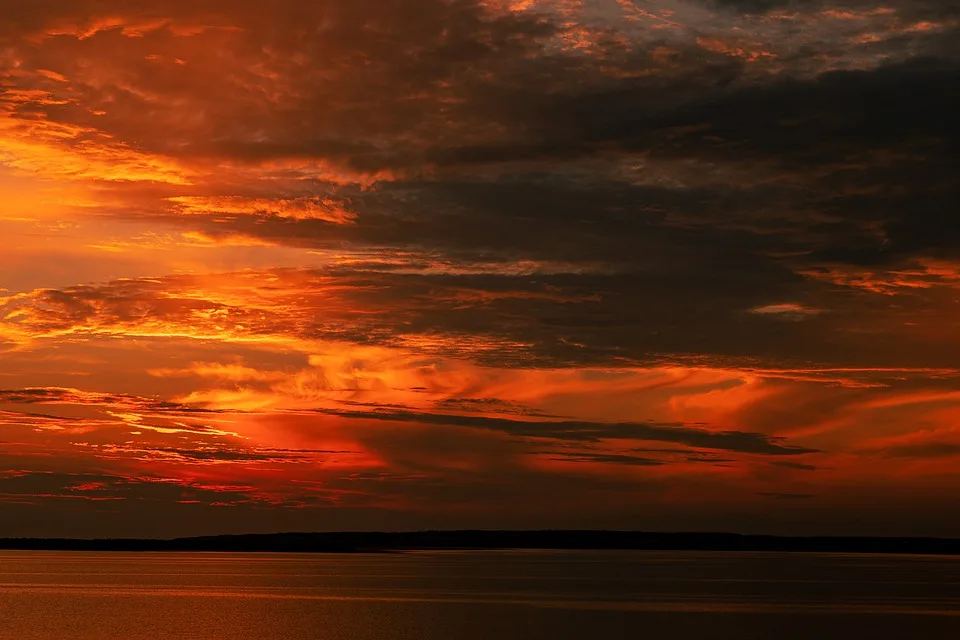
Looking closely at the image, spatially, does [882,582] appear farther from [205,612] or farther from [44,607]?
[44,607]

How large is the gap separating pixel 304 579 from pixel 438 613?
294 feet

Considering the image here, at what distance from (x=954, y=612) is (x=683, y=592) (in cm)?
4033

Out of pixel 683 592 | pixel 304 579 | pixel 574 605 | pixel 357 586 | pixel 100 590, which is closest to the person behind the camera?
pixel 574 605

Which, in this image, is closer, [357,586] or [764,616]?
[764,616]

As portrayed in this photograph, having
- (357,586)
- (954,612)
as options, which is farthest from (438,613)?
(357,586)

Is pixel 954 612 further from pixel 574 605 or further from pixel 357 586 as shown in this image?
pixel 357 586

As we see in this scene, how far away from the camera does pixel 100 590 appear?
148625 mm

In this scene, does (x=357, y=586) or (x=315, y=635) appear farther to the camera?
(x=357, y=586)

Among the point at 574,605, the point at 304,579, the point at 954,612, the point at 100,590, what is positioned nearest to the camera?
the point at 954,612

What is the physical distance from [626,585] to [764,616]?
63451 mm

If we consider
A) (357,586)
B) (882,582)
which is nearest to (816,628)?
(357,586)

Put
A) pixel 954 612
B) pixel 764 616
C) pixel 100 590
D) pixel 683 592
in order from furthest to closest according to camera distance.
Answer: pixel 100 590
pixel 683 592
pixel 954 612
pixel 764 616

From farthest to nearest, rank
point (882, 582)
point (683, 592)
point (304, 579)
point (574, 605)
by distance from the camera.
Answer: point (304, 579)
point (882, 582)
point (683, 592)
point (574, 605)

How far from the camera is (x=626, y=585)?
158 metres
